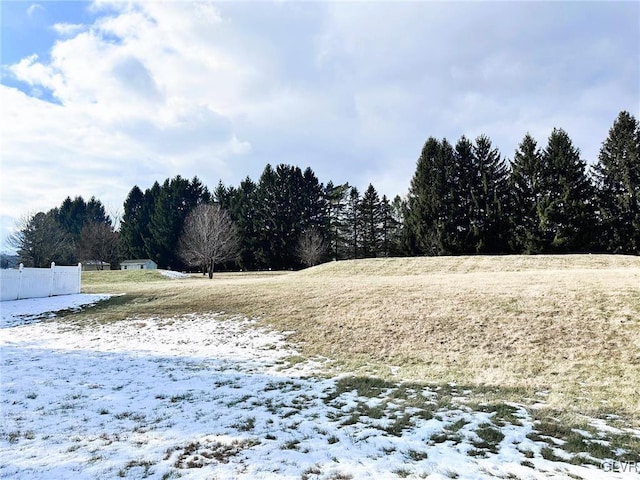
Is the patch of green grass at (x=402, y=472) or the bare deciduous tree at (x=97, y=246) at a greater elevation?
the bare deciduous tree at (x=97, y=246)

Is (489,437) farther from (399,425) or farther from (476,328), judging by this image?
(476,328)

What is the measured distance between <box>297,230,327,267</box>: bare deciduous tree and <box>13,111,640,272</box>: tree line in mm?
180

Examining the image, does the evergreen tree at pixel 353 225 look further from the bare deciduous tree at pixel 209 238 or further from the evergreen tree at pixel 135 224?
the evergreen tree at pixel 135 224

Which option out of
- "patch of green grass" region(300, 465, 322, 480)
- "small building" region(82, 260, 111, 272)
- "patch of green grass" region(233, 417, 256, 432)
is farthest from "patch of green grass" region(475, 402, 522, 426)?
"small building" region(82, 260, 111, 272)

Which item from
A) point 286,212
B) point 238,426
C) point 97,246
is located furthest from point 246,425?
point 97,246

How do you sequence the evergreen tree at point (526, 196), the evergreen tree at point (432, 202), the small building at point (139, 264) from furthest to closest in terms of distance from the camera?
the small building at point (139, 264) < the evergreen tree at point (432, 202) < the evergreen tree at point (526, 196)

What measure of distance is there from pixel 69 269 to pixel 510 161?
41.8 m

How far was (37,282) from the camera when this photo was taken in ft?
55.7

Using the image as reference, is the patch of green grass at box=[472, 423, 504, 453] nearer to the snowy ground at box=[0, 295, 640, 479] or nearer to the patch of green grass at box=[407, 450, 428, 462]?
the snowy ground at box=[0, 295, 640, 479]

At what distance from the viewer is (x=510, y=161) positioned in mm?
40062

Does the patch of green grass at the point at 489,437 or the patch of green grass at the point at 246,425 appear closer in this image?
the patch of green grass at the point at 489,437

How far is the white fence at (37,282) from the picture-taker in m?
15.5

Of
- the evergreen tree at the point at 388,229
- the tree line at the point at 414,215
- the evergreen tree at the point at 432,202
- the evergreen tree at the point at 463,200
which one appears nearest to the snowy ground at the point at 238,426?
the tree line at the point at 414,215

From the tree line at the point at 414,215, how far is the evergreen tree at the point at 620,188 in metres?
0.09
